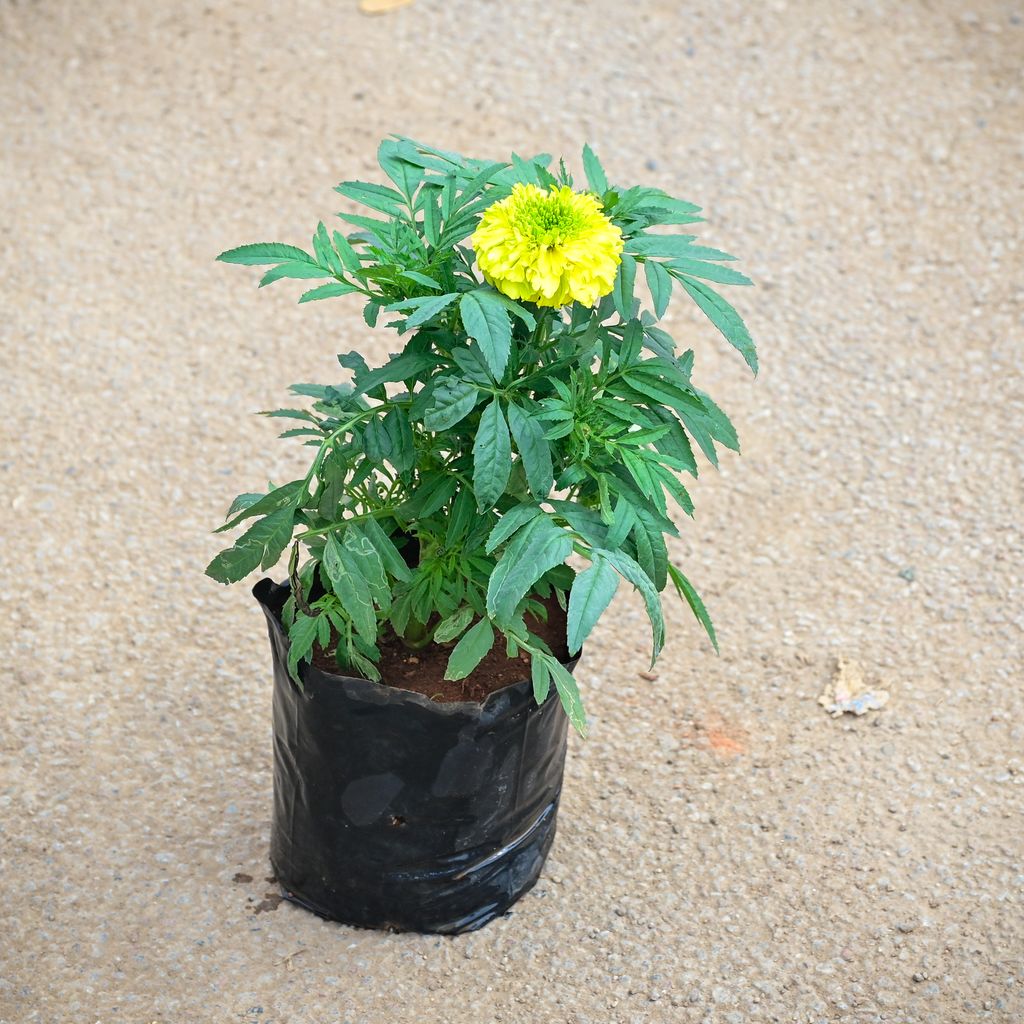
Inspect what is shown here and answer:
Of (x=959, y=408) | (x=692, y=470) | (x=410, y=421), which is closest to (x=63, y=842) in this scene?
(x=410, y=421)

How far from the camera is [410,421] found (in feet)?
6.32

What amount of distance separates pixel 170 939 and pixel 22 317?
2.14 meters

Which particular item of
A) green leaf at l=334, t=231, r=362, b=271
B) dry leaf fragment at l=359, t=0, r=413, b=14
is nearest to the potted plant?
green leaf at l=334, t=231, r=362, b=271

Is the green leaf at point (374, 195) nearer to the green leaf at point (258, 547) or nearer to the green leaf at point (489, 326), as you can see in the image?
the green leaf at point (489, 326)

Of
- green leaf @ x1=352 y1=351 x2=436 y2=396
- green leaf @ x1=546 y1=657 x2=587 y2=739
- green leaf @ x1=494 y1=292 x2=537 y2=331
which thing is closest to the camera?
green leaf @ x1=494 y1=292 x2=537 y2=331

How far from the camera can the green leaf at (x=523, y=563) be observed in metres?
1.78

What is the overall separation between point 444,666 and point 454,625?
0.20 metres

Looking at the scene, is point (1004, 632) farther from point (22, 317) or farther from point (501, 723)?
point (22, 317)

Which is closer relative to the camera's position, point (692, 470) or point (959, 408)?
point (692, 470)

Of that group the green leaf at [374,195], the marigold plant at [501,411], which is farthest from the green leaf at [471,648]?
the green leaf at [374,195]

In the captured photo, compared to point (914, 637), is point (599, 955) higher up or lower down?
lower down

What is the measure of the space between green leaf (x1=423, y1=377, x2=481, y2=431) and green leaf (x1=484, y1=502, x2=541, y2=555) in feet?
0.48

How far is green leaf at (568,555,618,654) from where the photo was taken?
5.71 feet

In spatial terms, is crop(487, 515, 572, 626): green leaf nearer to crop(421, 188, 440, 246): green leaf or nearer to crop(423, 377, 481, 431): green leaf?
crop(423, 377, 481, 431): green leaf
